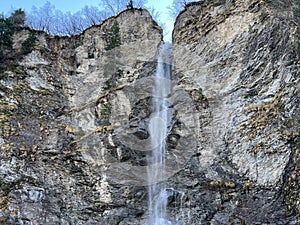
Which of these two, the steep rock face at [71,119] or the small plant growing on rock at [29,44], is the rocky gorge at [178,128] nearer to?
the steep rock face at [71,119]

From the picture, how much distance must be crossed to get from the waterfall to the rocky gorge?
27 cm

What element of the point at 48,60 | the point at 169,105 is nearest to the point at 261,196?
the point at 169,105

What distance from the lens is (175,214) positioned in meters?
15.0

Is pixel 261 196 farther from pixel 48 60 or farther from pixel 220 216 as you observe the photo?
pixel 48 60

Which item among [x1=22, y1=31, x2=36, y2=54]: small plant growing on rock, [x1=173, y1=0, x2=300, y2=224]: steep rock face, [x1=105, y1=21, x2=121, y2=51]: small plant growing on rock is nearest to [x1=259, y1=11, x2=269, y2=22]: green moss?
[x1=173, y1=0, x2=300, y2=224]: steep rock face

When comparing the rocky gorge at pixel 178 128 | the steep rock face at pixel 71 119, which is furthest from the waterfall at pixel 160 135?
the steep rock face at pixel 71 119

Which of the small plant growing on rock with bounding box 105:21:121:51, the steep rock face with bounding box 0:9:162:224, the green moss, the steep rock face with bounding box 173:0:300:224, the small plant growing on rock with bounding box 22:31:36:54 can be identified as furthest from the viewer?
the small plant growing on rock with bounding box 105:21:121:51

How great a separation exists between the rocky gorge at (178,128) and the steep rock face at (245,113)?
48 millimetres

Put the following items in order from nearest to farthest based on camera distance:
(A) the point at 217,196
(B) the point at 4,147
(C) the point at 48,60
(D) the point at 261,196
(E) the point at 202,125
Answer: (D) the point at 261,196, (A) the point at 217,196, (B) the point at 4,147, (E) the point at 202,125, (C) the point at 48,60

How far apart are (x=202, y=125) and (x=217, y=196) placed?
146 inches

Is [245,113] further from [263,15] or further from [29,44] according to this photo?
[29,44]

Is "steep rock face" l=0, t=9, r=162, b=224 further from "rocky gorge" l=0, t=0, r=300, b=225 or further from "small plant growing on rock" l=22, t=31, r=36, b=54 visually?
"small plant growing on rock" l=22, t=31, r=36, b=54

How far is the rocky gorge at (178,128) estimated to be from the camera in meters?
14.1

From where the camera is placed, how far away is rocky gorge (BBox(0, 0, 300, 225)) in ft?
46.2
